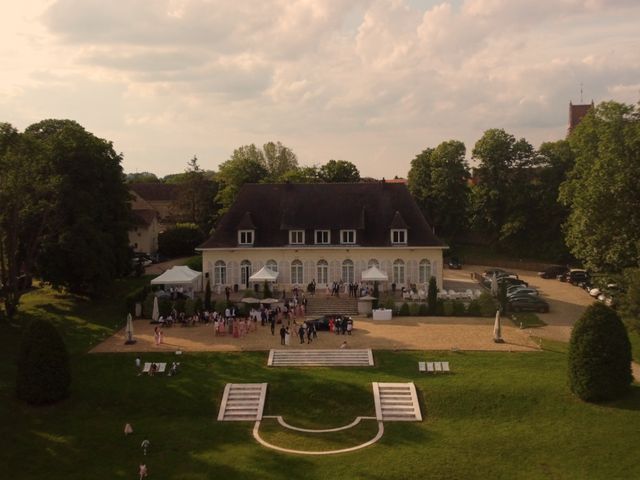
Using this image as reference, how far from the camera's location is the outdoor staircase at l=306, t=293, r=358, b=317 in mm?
45906

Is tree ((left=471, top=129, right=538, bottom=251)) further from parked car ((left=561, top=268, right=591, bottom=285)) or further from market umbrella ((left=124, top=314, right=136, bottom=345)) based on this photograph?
market umbrella ((left=124, top=314, right=136, bottom=345))

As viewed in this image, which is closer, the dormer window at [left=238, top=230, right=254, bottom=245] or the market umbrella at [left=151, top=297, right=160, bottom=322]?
the market umbrella at [left=151, top=297, right=160, bottom=322]

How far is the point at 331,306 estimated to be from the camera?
4684cm

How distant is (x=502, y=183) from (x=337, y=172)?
22397 millimetres

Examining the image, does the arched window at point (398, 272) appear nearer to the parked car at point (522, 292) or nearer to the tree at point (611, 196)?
the parked car at point (522, 292)

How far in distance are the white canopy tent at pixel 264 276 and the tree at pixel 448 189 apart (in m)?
34.3

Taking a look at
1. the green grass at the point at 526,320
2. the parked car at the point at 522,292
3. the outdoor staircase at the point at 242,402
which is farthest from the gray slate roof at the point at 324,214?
the outdoor staircase at the point at 242,402

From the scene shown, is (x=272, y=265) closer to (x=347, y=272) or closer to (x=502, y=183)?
(x=347, y=272)

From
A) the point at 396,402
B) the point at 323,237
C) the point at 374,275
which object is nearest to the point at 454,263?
the point at 323,237

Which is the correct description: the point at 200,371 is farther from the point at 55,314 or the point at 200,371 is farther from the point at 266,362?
the point at 55,314

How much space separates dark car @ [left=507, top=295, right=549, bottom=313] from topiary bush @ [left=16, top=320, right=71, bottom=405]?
31146 mm

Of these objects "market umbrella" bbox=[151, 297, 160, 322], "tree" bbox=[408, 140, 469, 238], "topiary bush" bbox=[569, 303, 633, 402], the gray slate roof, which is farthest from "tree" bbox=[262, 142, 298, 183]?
"topiary bush" bbox=[569, 303, 633, 402]

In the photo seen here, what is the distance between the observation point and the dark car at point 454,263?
229 ft

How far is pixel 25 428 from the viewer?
1120 inches
